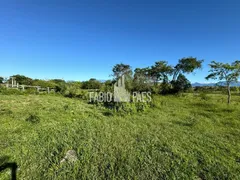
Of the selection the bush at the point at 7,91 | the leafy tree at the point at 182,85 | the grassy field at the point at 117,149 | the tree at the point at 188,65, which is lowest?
the grassy field at the point at 117,149

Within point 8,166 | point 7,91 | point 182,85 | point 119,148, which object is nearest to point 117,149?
point 119,148

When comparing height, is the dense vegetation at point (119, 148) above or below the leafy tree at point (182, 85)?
below

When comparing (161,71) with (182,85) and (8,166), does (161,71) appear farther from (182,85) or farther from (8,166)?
(8,166)

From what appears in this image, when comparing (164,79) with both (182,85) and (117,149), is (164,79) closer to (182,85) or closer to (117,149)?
(182,85)

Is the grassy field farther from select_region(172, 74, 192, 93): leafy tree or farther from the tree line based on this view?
select_region(172, 74, 192, 93): leafy tree

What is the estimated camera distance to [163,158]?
90.1 inches

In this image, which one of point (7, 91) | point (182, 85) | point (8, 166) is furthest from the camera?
point (182, 85)

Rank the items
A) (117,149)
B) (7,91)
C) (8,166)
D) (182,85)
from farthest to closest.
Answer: (182,85) → (7,91) → (117,149) → (8,166)

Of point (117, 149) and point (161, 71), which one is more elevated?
point (161, 71)

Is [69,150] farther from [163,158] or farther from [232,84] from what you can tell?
[232,84]

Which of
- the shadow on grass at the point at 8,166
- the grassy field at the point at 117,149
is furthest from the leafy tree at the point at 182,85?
the shadow on grass at the point at 8,166

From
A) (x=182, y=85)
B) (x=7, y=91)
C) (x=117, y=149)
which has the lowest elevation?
(x=117, y=149)

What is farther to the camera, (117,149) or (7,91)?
(7,91)

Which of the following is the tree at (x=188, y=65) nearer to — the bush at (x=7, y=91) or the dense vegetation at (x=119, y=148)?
the dense vegetation at (x=119, y=148)
